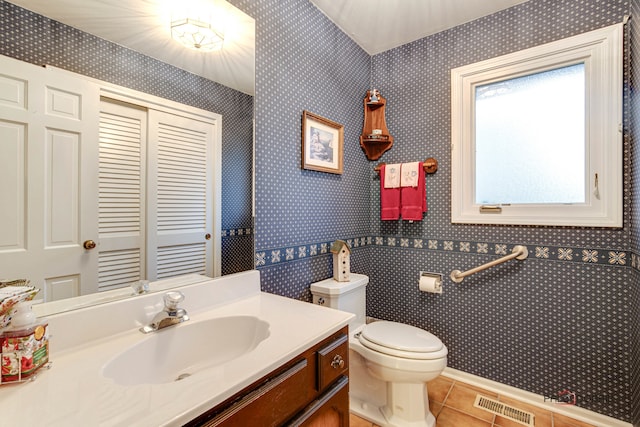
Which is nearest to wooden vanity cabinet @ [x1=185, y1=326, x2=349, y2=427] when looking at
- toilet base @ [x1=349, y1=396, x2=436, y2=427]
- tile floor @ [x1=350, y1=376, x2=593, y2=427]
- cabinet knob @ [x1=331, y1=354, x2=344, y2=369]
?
cabinet knob @ [x1=331, y1=354, x2=344, y2=369]

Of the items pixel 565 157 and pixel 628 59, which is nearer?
pixel 628 59

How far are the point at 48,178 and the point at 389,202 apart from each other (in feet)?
6.10

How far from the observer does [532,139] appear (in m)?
1.77

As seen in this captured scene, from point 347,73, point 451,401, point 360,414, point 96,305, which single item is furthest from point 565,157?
point 96,305

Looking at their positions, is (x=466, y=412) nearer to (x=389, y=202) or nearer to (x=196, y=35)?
(x=389, y=202)

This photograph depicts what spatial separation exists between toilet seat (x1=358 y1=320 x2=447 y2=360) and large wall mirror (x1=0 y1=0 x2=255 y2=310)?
2.48ft

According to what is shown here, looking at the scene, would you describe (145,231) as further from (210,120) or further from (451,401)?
(451,401)

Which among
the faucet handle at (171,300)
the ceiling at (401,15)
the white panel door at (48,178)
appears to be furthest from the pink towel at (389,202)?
the white panel door at (48,178)

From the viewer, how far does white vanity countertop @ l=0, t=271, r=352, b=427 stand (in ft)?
1.75

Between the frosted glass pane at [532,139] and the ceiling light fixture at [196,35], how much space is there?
1.63 meters

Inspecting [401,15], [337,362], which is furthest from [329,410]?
[401,15]

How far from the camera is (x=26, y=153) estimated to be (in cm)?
78

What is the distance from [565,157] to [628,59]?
1.73ft

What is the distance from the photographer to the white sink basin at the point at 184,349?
0.82 m
